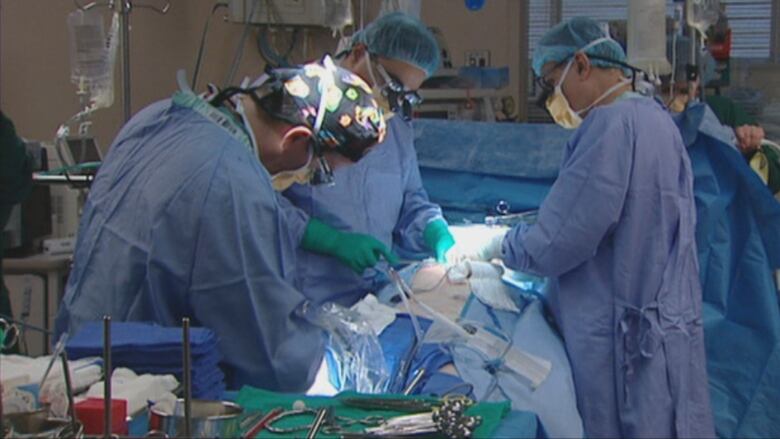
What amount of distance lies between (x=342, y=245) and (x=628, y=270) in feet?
2.43

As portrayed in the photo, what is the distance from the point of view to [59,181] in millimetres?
3389

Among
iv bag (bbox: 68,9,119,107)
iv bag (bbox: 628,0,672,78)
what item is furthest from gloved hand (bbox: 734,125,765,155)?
iv bag (bbox: 68,9,119,107)

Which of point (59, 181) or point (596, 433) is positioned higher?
point (59, 181)

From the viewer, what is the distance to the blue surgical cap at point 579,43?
8.73 ft

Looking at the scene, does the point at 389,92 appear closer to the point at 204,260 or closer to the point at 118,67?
the point at 204,260

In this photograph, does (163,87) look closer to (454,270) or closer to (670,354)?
(454,270)

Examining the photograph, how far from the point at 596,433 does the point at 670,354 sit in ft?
0.92

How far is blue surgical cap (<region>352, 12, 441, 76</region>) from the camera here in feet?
8.77

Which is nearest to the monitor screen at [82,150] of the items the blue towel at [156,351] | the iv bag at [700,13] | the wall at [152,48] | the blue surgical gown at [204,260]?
the wall at [152,48]

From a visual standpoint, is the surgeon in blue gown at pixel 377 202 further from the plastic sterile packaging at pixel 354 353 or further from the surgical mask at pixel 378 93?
the plastic sterile packaging at pixel 354 353

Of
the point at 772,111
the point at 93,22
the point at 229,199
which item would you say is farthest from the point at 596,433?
the point at 772,111

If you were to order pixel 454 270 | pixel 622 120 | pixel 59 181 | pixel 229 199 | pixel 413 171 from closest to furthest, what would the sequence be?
pixel 229 199, pixel 622 120, pixel 454 270, pixel 413 171, pixel 59 181

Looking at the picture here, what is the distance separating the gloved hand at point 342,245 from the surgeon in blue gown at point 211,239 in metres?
0.46

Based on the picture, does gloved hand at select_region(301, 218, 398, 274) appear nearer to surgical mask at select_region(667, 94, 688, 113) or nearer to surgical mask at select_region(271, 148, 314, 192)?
surgical mask at select_region(271, 148, 314, 192)
